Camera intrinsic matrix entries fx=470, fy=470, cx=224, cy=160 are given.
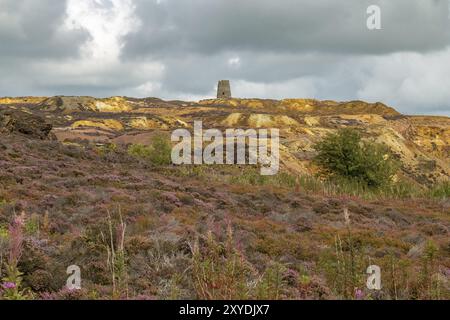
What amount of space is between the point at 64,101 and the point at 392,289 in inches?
5235

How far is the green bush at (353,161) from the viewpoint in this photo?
36.1m

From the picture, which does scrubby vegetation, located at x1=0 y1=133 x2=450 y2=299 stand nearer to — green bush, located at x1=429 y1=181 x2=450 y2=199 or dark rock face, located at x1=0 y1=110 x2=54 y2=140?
green bush, located at x1=429 y1=181 x2=450 y2=199

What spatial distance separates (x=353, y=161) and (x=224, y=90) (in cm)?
14075

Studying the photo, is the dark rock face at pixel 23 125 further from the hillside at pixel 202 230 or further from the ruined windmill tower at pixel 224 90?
the ruined windmill tower at pixel 224 90

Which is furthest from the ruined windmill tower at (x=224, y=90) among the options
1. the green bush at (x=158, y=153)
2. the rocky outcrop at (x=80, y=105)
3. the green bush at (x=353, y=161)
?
the green bush at (x=353, y=161)

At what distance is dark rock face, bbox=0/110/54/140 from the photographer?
3775 centimetres

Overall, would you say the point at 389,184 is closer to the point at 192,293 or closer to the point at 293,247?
the point at 293,247

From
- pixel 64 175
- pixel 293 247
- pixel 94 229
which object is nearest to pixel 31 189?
pixel 64 175

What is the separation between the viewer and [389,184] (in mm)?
36531

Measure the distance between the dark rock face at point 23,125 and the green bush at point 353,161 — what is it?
23605mm

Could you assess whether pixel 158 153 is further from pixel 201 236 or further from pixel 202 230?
pixel 201 236

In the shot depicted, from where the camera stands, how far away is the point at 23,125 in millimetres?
38875

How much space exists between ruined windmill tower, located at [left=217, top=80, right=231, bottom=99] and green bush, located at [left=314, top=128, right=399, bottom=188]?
5386 inches

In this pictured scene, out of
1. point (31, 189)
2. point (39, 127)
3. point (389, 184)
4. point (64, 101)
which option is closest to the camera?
point (31, 189)
